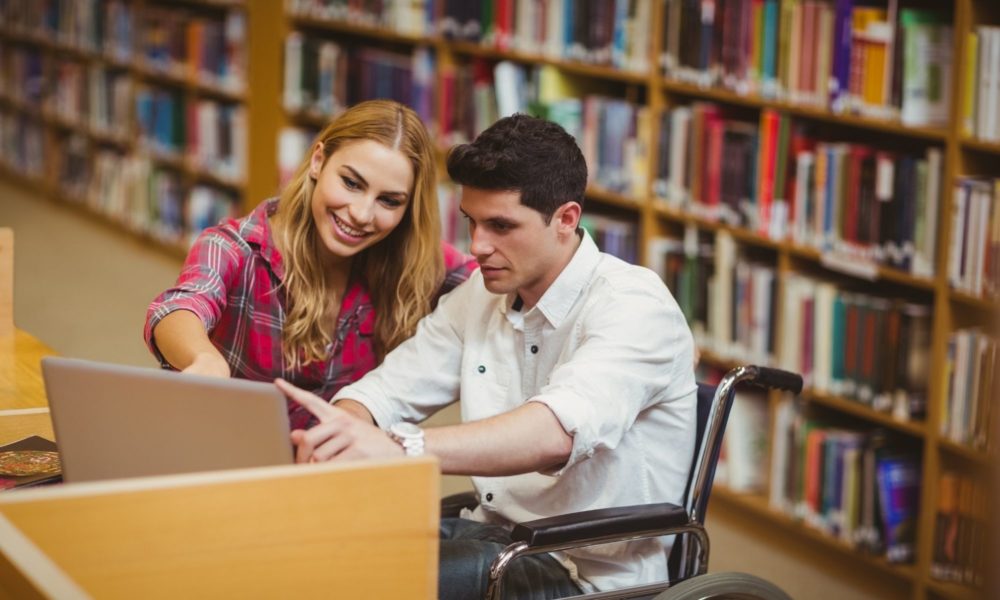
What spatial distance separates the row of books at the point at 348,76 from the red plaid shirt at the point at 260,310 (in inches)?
98.5

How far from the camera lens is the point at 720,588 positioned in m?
1.73

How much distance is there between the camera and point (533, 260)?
6.09ft

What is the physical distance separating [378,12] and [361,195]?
293cm

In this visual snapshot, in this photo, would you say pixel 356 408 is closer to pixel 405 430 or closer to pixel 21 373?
pixel 405 430

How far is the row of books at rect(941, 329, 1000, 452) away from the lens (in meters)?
2.88

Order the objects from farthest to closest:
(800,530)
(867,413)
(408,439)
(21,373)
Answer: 1. (800,530)
2. (867,413)
3. (21,373)
4. (408,439)

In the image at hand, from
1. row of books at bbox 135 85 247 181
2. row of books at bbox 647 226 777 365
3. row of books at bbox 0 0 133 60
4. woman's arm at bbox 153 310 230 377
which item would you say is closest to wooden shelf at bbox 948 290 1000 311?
row of books at bbox 647 226 777 365

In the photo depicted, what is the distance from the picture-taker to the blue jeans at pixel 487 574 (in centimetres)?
177

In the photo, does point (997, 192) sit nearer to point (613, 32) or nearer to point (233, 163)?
point (613, 32)

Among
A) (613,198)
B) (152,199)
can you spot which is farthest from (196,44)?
(613,198)

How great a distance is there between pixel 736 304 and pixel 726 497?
0.56 m

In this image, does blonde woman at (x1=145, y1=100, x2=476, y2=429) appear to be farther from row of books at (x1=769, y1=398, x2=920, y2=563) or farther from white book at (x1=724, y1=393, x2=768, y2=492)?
white book at (x1=724, y1=393, x2=768, y2=492)

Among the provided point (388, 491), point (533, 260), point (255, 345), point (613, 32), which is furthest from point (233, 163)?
point (388, 491)

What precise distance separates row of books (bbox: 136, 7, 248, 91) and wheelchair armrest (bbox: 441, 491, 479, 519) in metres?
4.05
